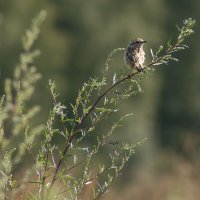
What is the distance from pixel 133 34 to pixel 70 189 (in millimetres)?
39718

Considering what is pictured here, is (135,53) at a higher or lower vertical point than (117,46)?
lower

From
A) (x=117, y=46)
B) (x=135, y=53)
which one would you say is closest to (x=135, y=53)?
(x=135, y=53)

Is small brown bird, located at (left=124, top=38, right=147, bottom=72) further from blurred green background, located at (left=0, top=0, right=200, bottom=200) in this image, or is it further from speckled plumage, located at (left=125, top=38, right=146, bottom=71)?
blurred green background, located at (left=0, top=0, right=200, bottom=200)

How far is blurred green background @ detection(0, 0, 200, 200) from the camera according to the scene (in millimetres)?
42700

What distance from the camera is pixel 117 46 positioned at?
43.0m

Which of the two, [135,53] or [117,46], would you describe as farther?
[117,46]

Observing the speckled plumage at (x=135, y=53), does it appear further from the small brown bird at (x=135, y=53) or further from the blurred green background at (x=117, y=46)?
the blurred green background at (x=117, y=46)

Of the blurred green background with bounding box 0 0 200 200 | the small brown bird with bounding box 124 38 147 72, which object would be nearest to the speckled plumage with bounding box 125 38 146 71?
the small brown bird with bounding box 124 38 147 72

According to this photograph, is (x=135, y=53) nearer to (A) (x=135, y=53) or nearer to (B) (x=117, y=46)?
(A) (x=135, y=53)

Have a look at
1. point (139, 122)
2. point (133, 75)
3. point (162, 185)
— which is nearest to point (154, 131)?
point (139, 122)

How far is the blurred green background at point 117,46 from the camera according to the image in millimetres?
42700

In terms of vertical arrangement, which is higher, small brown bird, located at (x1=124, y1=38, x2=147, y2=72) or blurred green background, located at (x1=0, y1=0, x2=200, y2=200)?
blurred green background, located at (x1=0, y1=0, x2=200, y2=200)

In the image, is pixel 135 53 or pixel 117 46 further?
pixel 117 46

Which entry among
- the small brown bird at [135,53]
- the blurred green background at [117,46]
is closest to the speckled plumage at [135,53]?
the small brown bird at [135,53]
